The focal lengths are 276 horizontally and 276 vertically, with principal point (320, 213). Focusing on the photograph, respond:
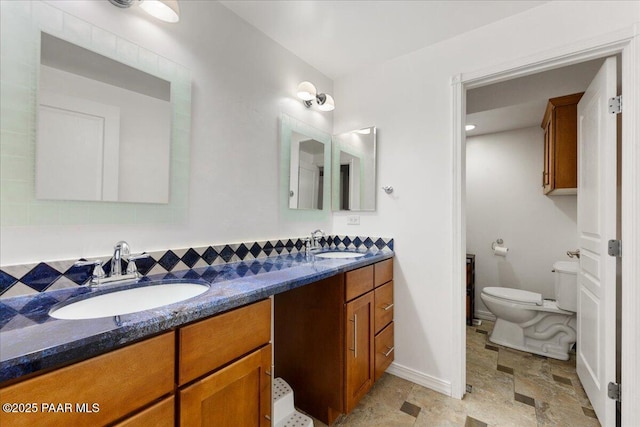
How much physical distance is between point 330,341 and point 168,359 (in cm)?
93

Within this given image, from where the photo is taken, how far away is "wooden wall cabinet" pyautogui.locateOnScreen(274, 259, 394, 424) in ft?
4.84

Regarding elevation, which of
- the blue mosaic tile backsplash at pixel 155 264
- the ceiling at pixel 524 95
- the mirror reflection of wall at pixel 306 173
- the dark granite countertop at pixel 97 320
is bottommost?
the dark granite countertop at pixel 97 320

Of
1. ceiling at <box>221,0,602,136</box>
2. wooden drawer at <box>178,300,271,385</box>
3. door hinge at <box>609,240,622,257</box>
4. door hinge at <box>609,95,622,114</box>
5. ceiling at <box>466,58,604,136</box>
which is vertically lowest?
wooden drawer at <box>178,300,271,385</box>

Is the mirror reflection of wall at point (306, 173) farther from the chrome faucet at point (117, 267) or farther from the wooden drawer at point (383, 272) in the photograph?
the chrome faucet at point (117, 267)

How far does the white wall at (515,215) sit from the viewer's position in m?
2.84

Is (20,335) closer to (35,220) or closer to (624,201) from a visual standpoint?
(35,220)

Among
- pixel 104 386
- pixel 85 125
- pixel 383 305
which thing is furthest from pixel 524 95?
pixel 104 386

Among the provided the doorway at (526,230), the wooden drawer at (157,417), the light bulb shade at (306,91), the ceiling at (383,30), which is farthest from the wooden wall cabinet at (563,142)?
the wooden drawer at (157,417)

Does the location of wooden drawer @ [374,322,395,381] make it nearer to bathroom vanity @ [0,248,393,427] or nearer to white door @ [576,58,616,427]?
Answer: bathroom vanity @ [0,248,393,427]

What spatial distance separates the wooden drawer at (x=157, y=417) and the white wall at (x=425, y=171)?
163 cm

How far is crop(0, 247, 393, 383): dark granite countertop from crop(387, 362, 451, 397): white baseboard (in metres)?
1.25

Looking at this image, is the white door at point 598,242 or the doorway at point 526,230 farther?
the doorway at point 526,230

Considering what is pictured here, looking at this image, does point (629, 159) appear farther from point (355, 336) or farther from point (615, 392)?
point (355, 336)

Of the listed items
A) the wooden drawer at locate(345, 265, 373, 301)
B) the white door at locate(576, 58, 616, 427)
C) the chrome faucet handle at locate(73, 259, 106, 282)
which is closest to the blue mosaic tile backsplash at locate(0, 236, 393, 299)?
the chrome faucet handle at locate(73, 259, 106, 282)
